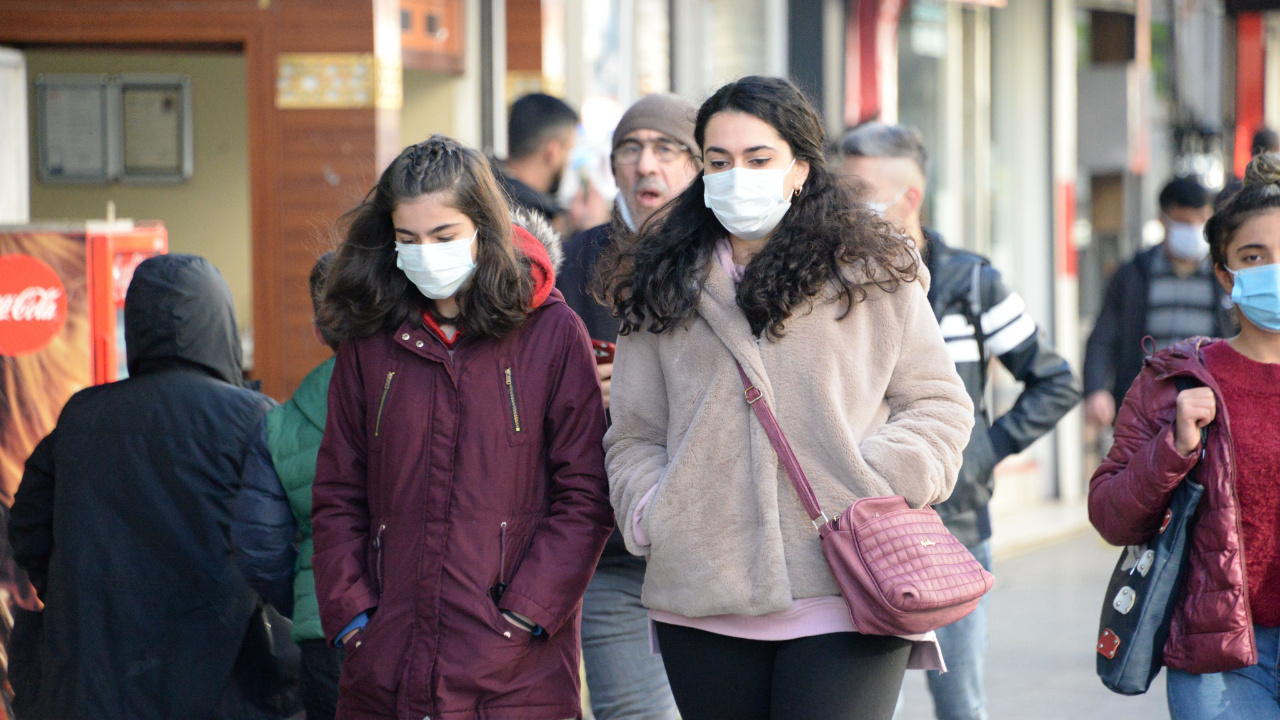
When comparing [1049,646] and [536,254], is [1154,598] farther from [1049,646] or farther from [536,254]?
[1049,646]

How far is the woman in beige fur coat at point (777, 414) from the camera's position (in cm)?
290

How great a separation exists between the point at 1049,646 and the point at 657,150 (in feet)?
13.9

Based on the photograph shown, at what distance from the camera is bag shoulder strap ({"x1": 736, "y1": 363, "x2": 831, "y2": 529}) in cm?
288

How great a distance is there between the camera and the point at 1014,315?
4.42 meters

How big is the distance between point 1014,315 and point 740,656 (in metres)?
1.84

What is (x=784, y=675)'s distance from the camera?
290 cm

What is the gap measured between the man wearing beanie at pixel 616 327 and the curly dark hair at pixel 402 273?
1.89 ft

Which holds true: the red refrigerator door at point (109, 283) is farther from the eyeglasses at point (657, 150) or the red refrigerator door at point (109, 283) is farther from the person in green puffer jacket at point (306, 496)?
the eyeglasses at point (657, 150)

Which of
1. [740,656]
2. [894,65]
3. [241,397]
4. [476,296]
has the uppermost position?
[894,65]

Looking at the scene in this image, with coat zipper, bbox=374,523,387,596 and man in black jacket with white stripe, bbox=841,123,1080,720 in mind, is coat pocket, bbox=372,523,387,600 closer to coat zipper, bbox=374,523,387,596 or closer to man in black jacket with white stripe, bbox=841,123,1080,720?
coat zipper, bbox=374,523,387,596

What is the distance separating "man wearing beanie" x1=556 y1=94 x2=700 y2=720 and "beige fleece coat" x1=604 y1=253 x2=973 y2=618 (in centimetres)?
78

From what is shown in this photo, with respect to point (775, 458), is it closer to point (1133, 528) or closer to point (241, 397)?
point (1133, 528)

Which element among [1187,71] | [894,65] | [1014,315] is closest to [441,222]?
[1014,315]

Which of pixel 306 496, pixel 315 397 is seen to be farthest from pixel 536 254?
pixel 306 496
